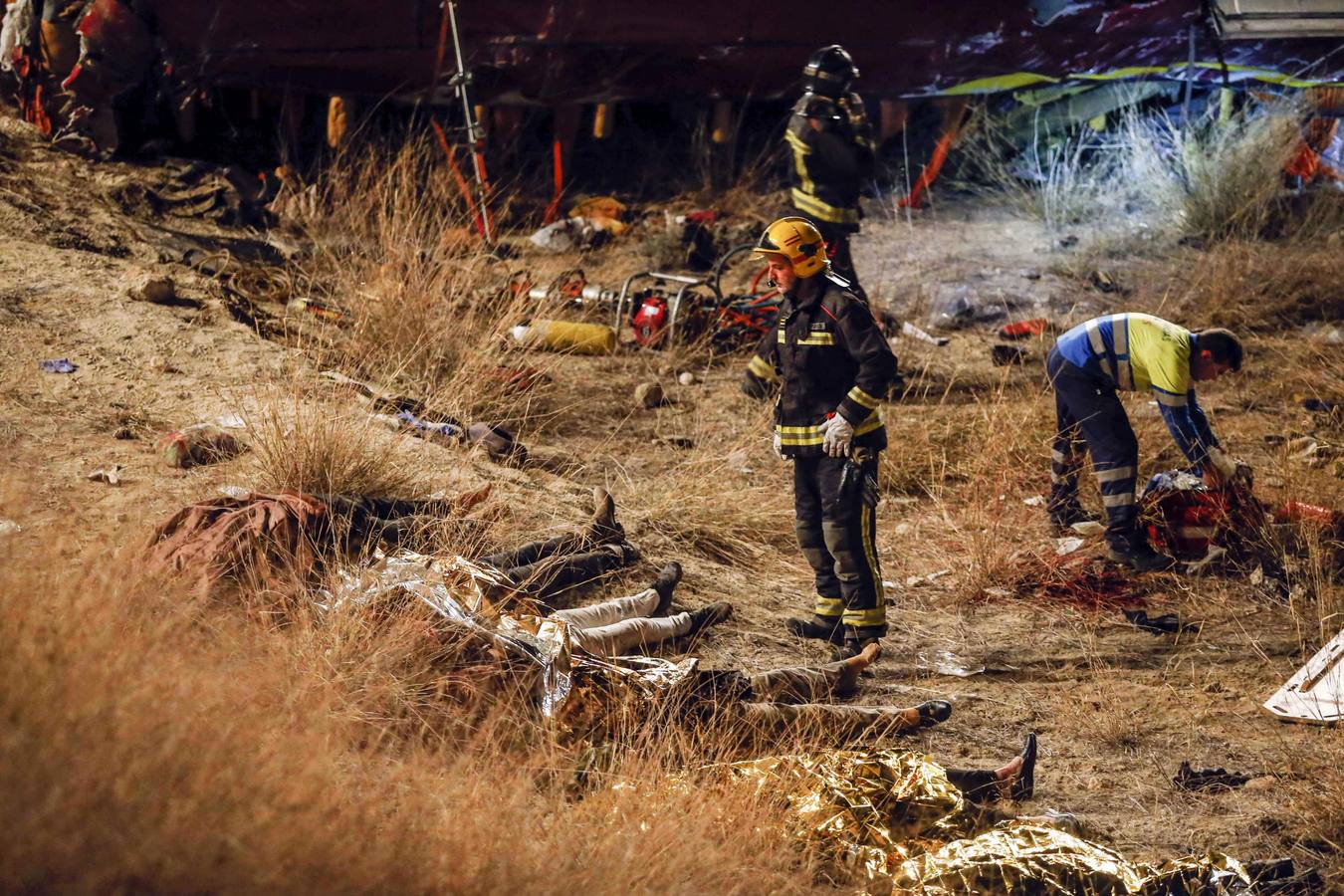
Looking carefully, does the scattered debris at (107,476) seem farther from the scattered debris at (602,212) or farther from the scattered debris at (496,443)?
the scattered debris at (602,212)

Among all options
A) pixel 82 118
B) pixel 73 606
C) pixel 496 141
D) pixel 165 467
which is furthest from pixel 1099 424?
pixel 82 118

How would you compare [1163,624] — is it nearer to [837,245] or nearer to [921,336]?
[837,245]

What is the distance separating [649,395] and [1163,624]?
11.1 ft

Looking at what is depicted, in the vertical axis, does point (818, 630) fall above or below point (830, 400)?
below

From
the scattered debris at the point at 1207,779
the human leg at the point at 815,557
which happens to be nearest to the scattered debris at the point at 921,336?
the human leg at the point at 815,557

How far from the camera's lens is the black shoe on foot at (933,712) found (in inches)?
178

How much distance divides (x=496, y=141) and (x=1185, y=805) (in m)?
8.64

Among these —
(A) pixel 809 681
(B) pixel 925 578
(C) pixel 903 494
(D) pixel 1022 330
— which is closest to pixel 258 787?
(A) pixel 809 681

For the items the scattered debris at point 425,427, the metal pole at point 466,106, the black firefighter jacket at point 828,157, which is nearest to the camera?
the scattered debris at point 425,427

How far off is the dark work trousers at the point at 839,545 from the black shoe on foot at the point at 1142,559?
62.7 inches

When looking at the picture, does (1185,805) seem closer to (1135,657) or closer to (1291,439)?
(1135,657)

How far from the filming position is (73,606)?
2654 mm

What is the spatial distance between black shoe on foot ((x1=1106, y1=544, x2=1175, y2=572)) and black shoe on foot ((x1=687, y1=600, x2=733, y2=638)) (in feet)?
6.53

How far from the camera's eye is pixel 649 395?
26.3ft
